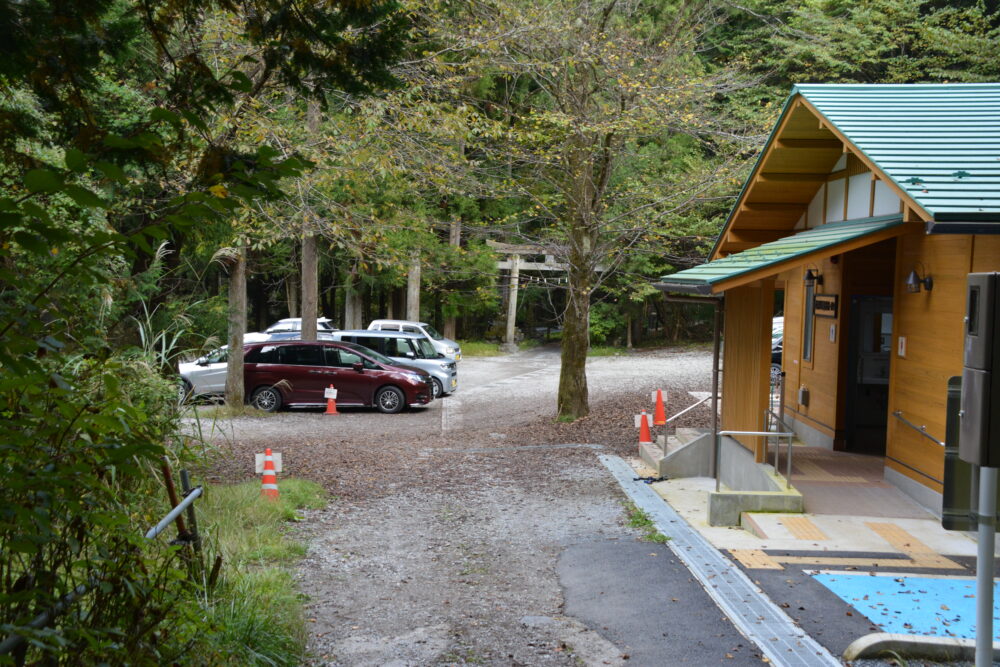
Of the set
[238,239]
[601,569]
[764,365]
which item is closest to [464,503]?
[601,569]

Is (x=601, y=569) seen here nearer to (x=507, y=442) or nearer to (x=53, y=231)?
(x=53, y=231)

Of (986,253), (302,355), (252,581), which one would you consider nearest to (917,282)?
(986,253)

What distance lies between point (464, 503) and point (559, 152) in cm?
896

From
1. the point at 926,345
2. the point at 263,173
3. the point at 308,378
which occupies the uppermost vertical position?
the point at 263,173

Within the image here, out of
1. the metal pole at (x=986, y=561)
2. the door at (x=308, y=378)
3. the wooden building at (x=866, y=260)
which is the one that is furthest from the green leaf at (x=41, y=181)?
the door at (x=308, y=378)

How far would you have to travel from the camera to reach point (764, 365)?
11.4 m

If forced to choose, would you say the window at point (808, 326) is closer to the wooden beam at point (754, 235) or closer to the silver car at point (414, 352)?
the wooden beam at point (754, 235)

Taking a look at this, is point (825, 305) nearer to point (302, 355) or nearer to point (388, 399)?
point (388, 399)

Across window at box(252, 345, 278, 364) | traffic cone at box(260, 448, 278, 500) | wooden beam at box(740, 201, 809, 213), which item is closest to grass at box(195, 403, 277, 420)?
window at box(252, 345, 278, 364)

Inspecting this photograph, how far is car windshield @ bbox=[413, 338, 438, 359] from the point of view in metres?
24.3

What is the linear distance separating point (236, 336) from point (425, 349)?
5.78 meters

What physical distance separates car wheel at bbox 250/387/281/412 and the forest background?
72.5 inches

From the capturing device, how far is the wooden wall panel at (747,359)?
1145 cm

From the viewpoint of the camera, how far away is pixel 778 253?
10461 mm
